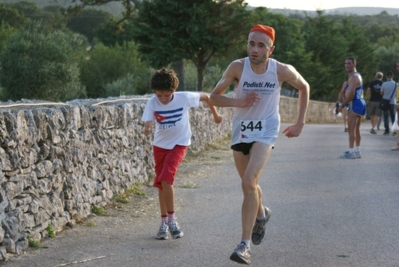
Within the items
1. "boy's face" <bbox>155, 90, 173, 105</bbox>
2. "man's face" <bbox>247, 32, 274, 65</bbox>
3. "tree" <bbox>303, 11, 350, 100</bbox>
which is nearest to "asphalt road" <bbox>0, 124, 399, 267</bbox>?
"boy's face" <bbox>155, 90, 173, 105</bbox>

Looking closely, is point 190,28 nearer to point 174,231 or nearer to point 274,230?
point 274,230

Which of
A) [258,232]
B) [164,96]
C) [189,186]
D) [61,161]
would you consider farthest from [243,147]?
[189,186]

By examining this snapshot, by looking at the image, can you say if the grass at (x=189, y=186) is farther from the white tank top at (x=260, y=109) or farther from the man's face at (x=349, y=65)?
the man's face at (x=349, y=65)

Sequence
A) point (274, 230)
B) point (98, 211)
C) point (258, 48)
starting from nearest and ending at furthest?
point (258, 48) → point (274, 230) → point (98, 211)

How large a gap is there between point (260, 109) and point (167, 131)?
127cm

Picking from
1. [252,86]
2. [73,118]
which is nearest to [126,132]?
[73,118]

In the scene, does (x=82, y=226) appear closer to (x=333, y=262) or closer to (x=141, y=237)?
(x=141, y=237)

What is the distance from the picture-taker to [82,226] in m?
8.02

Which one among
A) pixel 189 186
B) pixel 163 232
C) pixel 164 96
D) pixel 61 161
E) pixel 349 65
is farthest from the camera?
pixel 349 65

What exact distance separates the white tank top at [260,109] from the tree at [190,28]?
2547 centimetres

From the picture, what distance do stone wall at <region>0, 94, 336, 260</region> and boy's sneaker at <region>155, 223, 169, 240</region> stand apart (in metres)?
0.96

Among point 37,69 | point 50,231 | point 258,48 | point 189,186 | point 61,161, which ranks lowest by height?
point 37,69

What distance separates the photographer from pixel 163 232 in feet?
24.8

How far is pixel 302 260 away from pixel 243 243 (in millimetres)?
619
